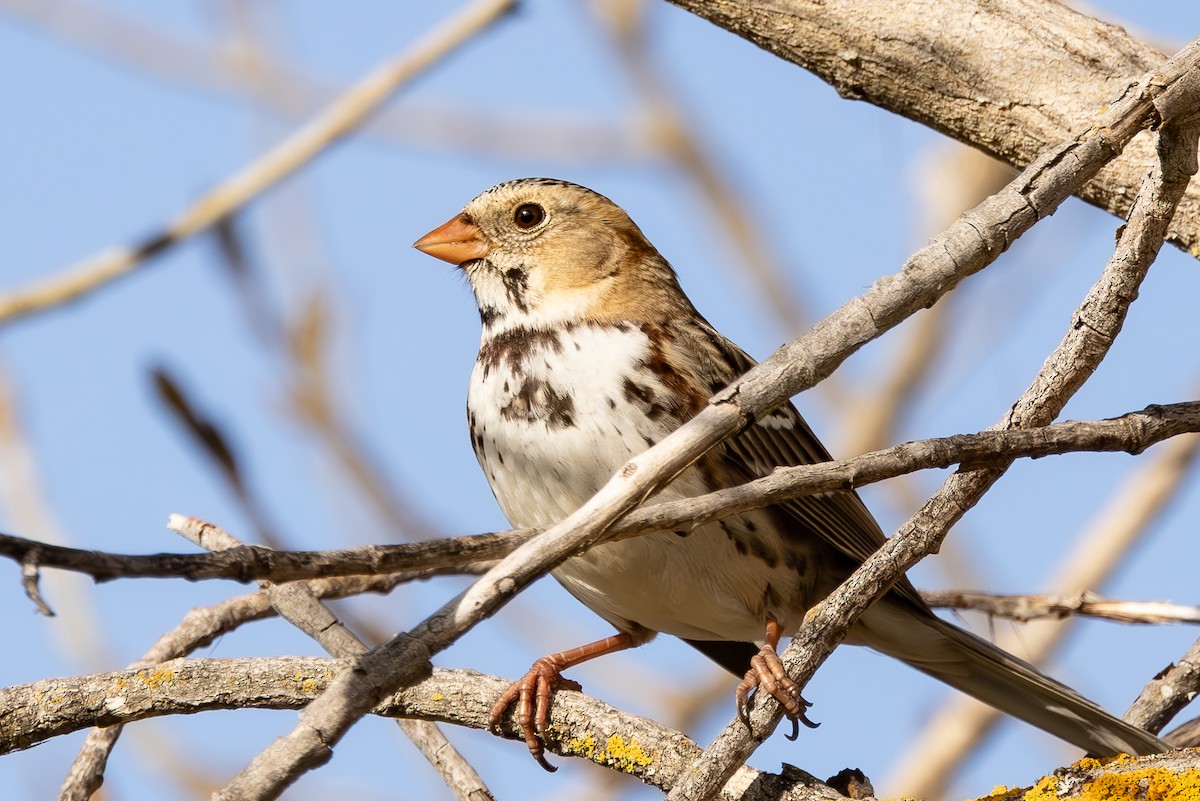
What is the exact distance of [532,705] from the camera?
3.48 metres

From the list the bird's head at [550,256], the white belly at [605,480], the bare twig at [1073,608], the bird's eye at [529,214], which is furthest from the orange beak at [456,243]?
the bare twig at [1073,608]

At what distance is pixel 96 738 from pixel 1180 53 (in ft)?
8.67

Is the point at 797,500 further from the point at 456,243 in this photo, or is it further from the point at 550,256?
the point at 456,243

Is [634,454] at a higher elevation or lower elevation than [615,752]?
higher

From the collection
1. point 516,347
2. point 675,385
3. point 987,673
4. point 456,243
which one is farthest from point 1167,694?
point 456,243

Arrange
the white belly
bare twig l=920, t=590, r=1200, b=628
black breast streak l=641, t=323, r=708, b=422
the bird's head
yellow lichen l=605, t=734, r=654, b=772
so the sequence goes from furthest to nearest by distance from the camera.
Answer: the bird's head
black breast streak l=641, t=323, r=708, b=422
the white belly
bare twig l=920, t=590, r=1200, b=628
yellow lichen l=605, t=734, r=654, b=772

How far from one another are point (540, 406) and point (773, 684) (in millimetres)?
1148

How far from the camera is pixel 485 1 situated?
3.95 m

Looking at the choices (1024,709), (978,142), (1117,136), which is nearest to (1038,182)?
(1117,136)

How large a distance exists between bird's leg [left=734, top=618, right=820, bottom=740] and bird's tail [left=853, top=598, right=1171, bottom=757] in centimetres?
41

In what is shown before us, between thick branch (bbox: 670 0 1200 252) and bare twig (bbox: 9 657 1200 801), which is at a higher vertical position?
thick branch (bbox: 670 0 1200 252)

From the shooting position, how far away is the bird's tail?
3.74m

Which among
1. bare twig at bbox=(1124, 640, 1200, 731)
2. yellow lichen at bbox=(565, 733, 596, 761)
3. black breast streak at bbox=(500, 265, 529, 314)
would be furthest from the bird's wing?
yellow lichen at bbox=(565, 733, 596, 761)

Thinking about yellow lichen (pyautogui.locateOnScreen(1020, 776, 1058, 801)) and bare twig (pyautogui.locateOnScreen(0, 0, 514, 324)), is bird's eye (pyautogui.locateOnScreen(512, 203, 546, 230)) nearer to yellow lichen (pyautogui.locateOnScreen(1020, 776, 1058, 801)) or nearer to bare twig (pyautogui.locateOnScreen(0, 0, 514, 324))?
bare twig (pyautogui.locateOnScreen(0, 0, 514, 324))
